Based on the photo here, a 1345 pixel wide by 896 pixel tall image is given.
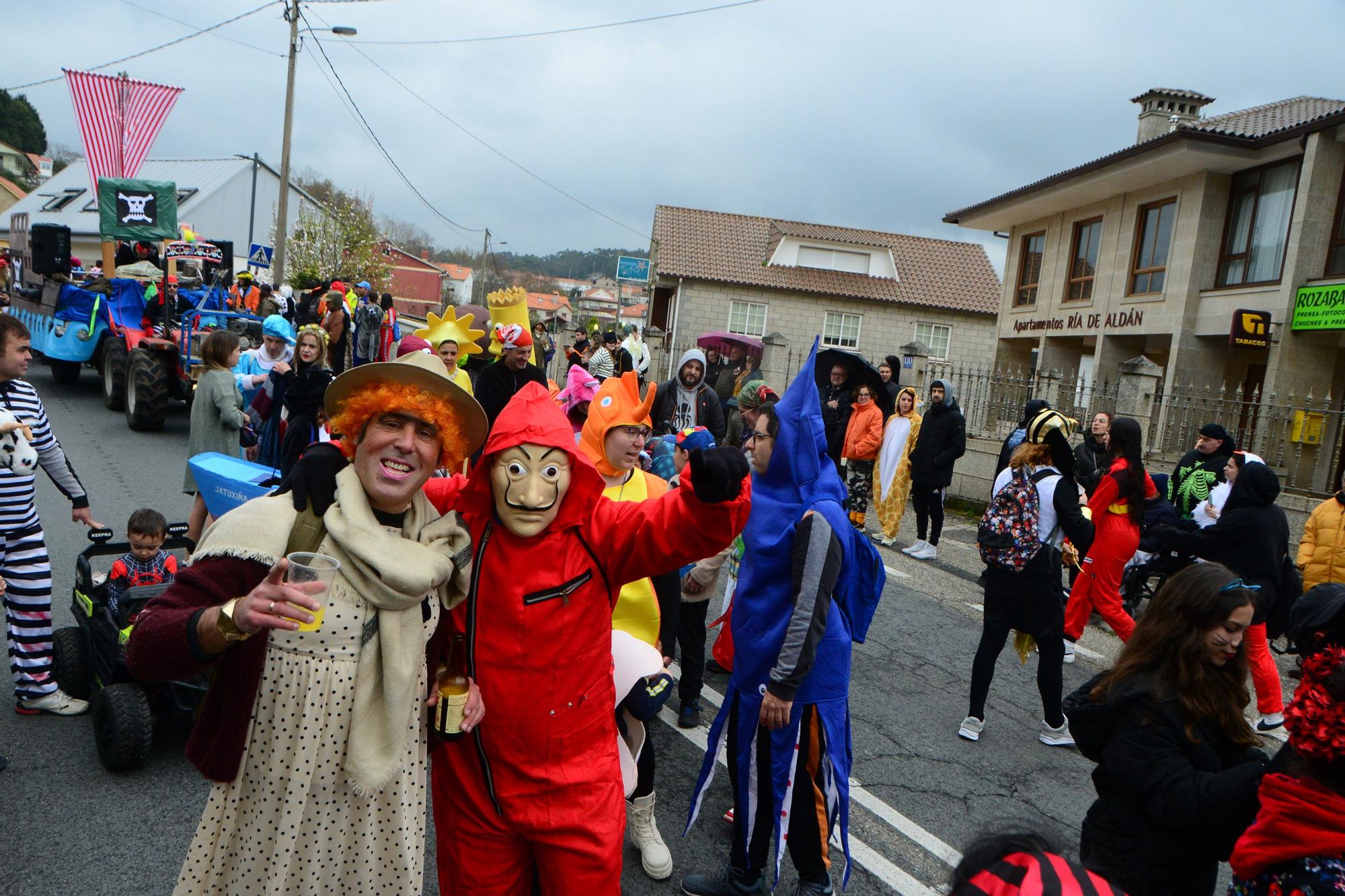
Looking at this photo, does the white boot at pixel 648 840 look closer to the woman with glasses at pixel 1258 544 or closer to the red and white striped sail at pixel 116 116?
the woman with glasses at pixel 1258 544

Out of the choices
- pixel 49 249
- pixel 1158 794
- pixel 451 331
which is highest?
pixel 49 249

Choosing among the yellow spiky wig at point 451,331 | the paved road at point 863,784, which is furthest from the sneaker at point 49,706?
the yellow spiky wig at point 451,331

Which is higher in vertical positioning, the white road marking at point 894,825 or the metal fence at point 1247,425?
the metal fence at point 1247,425

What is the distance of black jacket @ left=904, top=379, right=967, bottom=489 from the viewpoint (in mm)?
9430

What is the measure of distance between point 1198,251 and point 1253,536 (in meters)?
14.4

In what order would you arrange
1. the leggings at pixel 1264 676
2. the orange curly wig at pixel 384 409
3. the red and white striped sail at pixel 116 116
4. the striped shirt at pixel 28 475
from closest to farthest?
the orange curly wig at pixel 384 409 < the striped shirt at pixel 28 475 < the leggings at pixel 1264 676 < the red and white striped sail at pixel 116 116

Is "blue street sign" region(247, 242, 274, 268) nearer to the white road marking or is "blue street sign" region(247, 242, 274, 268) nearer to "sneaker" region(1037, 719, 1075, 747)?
the white road marking

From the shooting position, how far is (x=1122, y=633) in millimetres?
6148

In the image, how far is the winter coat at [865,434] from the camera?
9609 millimetres

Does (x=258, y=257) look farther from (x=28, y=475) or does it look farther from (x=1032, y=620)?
(x=1032, y=620)

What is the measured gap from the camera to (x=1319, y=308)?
14766mm

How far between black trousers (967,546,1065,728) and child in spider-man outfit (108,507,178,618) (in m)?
4.14

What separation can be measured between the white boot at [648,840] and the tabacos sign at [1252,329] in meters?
15.9

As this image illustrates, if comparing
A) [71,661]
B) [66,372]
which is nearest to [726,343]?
[71,661]
